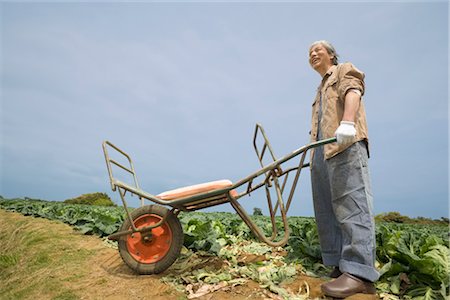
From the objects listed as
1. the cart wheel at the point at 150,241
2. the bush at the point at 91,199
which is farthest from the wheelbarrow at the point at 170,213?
the bush at the point at 91,199

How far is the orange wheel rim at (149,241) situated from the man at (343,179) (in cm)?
169

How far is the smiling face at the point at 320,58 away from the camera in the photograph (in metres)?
3.55

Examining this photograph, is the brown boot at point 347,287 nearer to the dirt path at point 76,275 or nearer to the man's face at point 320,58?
the dirt path at point 76,275

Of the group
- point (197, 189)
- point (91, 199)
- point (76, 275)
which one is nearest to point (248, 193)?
point (197, 189)

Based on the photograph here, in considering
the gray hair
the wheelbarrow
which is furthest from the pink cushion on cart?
the gray hair

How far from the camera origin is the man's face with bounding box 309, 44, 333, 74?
140 inches

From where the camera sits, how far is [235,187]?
10.1ft

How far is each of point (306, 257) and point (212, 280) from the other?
135cm

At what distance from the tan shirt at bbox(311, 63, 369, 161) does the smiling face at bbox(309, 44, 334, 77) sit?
0.14 m

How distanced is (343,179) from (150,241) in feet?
7.03

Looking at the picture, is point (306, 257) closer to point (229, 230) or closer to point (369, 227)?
point (369, 227)

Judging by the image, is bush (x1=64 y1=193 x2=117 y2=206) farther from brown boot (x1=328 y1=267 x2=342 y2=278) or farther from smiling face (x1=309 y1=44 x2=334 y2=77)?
smiling face (x1=309 y1=44 x2=334 y2=77)

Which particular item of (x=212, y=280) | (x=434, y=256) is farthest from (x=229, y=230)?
(x=434, y=256)

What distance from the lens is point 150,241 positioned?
354 centimetres
